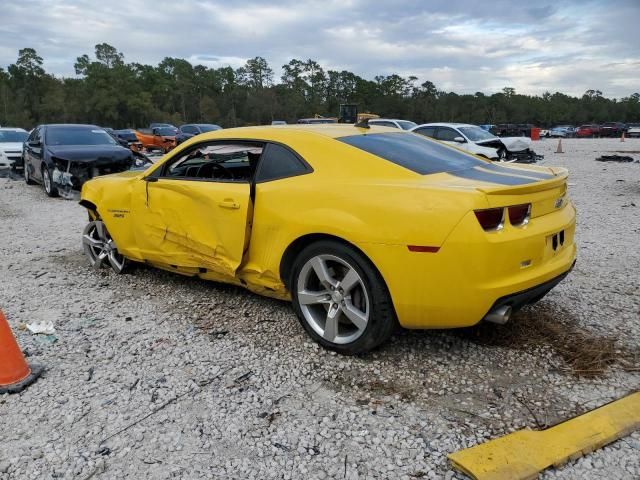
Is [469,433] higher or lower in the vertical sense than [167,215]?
lower

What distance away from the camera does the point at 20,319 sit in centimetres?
404

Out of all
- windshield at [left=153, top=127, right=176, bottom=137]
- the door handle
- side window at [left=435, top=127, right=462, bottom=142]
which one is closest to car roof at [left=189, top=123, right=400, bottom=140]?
the door handle

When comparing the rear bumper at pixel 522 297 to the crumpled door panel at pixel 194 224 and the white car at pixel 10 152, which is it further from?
the white car at pixel 10 152

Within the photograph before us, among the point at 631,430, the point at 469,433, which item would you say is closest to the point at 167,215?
the point at 469,433

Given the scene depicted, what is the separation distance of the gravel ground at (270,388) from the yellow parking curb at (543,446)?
0.18ft

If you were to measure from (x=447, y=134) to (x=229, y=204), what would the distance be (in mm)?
12749

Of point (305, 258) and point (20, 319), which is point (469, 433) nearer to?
point (305, 258)

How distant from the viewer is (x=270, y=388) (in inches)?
117

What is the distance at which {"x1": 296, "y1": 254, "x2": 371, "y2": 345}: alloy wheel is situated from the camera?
3.16 metres

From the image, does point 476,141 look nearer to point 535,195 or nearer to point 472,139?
point 472,139

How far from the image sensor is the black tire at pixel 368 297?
301cm

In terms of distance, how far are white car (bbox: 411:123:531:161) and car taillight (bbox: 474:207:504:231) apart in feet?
40.8

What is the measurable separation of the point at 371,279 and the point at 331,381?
66cm

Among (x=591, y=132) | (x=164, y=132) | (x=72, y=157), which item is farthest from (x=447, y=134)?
(x=591, y=132)
